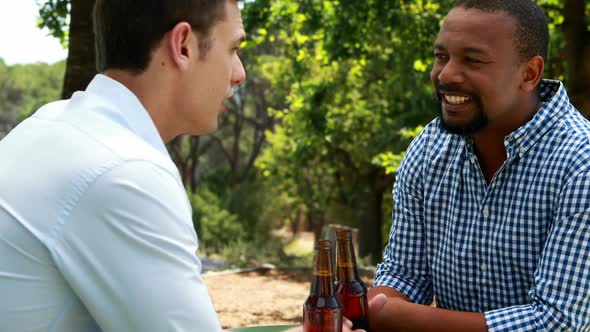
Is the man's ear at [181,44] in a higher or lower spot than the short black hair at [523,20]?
lower

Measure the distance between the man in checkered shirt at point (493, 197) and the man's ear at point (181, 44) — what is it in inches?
42.5

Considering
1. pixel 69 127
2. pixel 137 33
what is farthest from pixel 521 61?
pixel 69 127

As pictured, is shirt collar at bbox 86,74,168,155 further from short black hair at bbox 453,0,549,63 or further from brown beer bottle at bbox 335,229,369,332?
short black hair at bbox 453,0,549,63

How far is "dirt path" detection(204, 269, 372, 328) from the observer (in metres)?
8.98

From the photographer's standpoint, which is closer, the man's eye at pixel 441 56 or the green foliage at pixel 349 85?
the man's eye at pixel 441 56

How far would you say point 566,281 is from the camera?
2.21 metres

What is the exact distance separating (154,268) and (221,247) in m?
14.6

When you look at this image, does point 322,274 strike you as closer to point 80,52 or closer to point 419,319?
point 419,319

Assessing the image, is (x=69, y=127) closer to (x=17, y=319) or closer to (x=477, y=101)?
(x=17, y=319)

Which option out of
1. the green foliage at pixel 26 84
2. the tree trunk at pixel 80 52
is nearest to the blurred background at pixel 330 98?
the tree trunk at pixel 80 52

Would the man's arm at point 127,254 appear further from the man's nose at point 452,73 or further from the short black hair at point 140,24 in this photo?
the man's nose at point 452,73

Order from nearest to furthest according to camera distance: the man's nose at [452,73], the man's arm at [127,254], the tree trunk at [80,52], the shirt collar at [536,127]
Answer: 1. the man's arm at [127,254]
2. the shirt collar at [536,127]
3. the man's nose at [452,73]
4. the tree trunk at [80,52]

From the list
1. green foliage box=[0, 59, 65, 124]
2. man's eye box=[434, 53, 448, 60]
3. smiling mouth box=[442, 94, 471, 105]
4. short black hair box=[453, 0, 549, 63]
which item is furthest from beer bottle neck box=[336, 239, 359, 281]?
green foliage box=[0, 59, 65, 124]

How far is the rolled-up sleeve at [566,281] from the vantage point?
7.22ft
